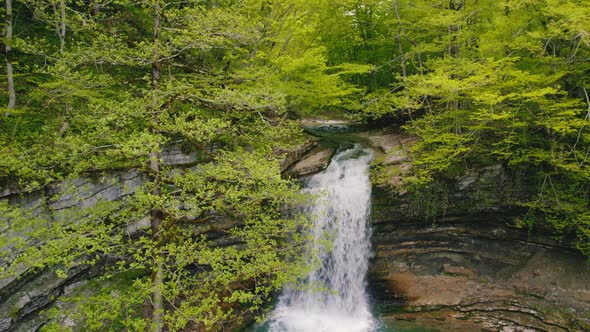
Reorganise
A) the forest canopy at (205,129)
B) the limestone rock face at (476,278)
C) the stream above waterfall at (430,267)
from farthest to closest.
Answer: the stream above waterfall at (430,267)
the limestone rock face at (476,278)
the forest canopy at (205,129)

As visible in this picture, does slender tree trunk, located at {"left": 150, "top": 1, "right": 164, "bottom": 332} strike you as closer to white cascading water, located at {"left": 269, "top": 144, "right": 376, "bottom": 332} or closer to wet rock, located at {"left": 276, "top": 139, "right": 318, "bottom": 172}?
white cascading water, located at {"left": 269, "top": 144, "right": 376, "bottom": 332}

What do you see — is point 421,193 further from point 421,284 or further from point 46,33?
point 46,33

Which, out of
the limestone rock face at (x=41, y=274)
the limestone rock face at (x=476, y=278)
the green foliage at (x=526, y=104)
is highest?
the green foliage at (x=526, y=104)

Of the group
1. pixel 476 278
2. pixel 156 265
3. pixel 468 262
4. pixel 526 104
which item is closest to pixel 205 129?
pixel 156 265

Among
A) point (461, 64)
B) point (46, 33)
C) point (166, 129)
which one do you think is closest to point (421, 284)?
point (461, 64)

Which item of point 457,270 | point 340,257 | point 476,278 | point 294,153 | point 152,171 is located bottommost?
point 476,278

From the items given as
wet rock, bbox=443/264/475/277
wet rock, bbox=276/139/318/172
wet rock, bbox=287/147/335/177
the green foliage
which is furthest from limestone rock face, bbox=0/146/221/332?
wet rock, bbox=443/264/475/277

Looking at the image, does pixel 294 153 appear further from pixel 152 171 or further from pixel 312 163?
pixel 152 171

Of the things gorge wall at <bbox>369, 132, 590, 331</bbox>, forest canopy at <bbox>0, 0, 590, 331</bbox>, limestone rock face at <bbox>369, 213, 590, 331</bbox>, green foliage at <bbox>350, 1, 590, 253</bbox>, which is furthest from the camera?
gorge wall at <bbox>369, 132, 590, 331</bbox>

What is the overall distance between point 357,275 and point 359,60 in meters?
11.4

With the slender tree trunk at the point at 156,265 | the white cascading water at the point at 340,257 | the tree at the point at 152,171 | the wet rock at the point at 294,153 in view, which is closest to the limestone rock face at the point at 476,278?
the white cascading water at the point at 340,257

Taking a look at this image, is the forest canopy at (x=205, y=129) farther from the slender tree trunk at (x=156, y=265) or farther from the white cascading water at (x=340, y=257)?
the white cascading water at (x=340, y=257)

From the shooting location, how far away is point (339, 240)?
12422mm

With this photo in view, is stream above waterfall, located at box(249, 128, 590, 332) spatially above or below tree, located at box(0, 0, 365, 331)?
below
